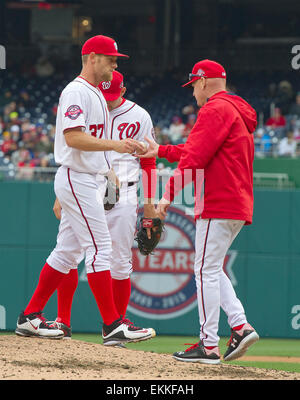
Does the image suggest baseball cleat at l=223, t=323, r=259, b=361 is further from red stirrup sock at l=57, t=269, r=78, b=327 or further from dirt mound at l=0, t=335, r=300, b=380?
red stirrup sock at l=57, t=269, r=78, b=327

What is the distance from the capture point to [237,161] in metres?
4.10

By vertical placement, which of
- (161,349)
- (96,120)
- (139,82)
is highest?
(139,82)

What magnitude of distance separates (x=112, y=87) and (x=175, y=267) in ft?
12.5

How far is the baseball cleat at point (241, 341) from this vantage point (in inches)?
162

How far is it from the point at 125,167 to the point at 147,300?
3.61 m

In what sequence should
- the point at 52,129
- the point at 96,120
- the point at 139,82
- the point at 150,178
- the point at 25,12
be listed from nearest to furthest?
the point at 96,120 → the point at 150,178 → the point at 52,129 → the point at 139,82 → the point at 25,12

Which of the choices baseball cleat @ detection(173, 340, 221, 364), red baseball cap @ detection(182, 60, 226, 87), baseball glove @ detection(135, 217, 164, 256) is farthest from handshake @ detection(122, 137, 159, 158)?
baseball cleat @ detection(173, 340, 221, 364)

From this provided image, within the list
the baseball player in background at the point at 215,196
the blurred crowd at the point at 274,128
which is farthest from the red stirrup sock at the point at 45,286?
the blurred crowd at the point at 274,128

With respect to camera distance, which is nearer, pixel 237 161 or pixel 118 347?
pixel 237 161

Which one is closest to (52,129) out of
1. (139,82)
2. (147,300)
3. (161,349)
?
(139,82)

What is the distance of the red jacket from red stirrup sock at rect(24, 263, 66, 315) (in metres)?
0.87

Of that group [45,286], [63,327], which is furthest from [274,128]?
[45,286]

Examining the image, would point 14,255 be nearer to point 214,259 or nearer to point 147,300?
point 147,300

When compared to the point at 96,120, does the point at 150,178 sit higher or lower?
lower
